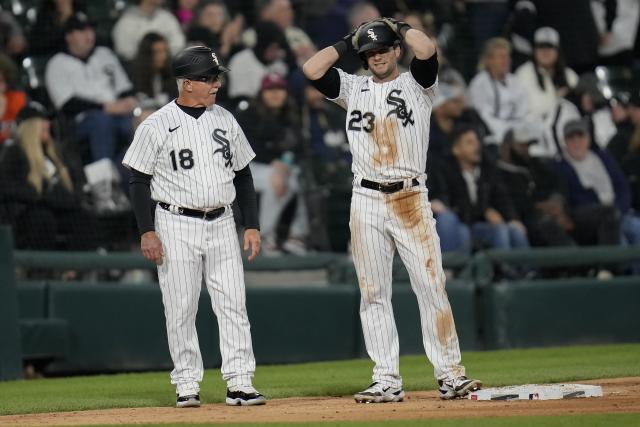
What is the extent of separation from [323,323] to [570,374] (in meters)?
3.11

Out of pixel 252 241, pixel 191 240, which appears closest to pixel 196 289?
pixel 191 240

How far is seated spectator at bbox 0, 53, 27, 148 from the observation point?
10.7 m

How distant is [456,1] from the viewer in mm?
13484

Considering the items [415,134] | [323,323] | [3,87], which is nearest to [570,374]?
[415,134]

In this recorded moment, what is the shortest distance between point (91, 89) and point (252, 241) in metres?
5.40

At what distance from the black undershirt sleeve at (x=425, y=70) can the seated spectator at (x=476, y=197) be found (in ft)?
17.6

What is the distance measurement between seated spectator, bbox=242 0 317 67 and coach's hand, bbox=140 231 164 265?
6.48 metres

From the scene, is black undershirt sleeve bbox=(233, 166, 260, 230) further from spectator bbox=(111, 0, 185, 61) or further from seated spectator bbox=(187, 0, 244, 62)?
seated spectator bbox=(187, 0, 244, 62)

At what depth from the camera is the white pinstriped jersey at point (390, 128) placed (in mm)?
6117

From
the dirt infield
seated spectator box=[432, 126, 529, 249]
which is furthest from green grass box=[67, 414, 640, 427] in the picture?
seated spectator box=[432, 126, 529, 249]

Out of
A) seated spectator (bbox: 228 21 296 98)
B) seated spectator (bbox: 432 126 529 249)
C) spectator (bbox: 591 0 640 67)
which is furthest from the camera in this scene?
spectator (bbox: 591 0 640 67)

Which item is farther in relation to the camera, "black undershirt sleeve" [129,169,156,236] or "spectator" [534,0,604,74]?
"spectator" [534,0,604,74]

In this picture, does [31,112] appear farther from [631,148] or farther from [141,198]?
[631,148]

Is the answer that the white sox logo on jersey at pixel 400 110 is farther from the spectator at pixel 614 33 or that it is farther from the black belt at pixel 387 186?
the spectator at pixel 614 33
